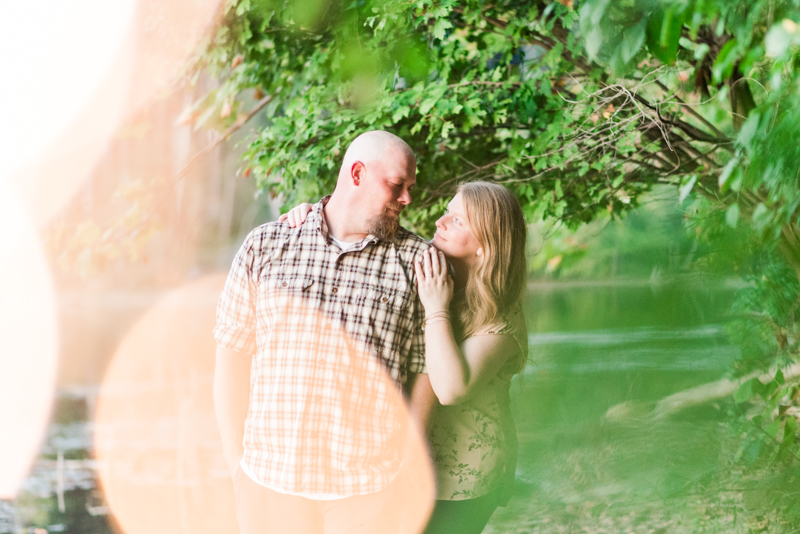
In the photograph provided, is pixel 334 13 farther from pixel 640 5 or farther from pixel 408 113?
pixel 640 5

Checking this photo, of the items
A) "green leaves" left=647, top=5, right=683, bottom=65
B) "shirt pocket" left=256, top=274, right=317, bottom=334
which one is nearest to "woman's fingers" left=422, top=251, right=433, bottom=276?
"shirt pocket" left=256, top=274, right=317, bottom=334

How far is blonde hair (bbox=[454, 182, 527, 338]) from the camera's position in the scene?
1995 mm

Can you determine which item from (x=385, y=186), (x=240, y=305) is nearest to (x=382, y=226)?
(x=385, y=186)

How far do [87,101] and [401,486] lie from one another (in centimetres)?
483

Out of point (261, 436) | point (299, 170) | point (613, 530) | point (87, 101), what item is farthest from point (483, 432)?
point (87, 101)

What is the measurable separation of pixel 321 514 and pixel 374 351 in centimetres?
51

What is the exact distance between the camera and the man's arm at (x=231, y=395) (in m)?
2.11

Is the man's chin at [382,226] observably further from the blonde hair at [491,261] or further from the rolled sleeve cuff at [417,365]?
the rolled sleeve cuff at [417,365]

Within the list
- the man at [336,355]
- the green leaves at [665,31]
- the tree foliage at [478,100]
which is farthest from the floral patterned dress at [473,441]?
the tree foliage at [478,100]

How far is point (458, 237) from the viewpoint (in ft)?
6.76

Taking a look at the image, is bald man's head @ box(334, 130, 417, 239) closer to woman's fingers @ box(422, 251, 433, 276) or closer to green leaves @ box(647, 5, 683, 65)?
woman's fingers @ box(422, 251, 433, 276)

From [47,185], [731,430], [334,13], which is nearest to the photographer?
[334,13]

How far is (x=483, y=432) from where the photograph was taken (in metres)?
2.01

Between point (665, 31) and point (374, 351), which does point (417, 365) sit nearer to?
point (374, 351)
